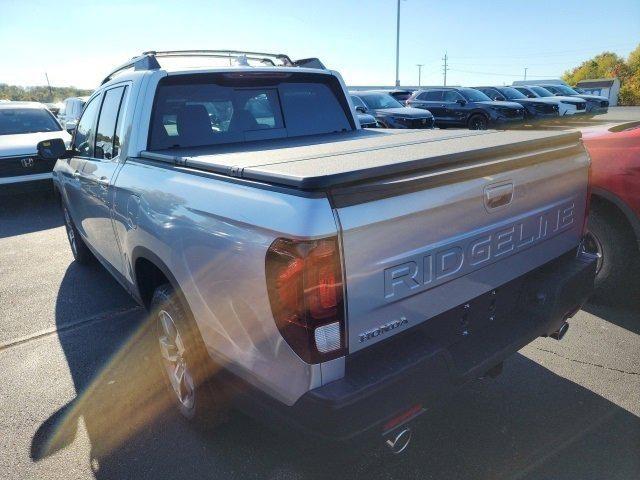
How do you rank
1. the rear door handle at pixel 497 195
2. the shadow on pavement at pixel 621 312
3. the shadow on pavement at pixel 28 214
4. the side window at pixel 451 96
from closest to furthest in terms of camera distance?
the rear door handle at pixel 497 195 < the shadow on pavement at pixel 621 312 < the shadow on pavement at pixel 28 214 < the side window at pixel 451 96

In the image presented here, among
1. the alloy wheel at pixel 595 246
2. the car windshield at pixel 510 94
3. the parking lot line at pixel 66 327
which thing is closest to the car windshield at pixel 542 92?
the car windshield at pixel 510 94

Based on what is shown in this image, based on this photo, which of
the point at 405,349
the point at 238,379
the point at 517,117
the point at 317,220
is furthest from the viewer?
the point at 517,117

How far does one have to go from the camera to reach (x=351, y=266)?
160cm

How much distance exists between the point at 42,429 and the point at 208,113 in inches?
91.4

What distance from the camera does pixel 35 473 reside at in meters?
2.46

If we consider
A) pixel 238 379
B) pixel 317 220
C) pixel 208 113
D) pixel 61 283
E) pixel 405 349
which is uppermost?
pixel 208 113

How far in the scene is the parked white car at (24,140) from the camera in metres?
8.23

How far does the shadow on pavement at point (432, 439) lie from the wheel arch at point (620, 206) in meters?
1.39

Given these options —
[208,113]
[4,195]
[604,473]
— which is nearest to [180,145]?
[208,113]

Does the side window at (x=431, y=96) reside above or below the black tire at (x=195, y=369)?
above

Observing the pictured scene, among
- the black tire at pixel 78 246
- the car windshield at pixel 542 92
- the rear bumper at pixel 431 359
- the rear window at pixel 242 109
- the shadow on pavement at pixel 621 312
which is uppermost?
the rear window at pixel 242 109

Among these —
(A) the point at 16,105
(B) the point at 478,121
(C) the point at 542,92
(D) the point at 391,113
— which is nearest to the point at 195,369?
(A) the point at 16,105

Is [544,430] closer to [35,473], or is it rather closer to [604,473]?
[604,473]

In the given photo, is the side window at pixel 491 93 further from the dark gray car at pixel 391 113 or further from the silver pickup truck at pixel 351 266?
the silver pickup truck at pixel 351 266
